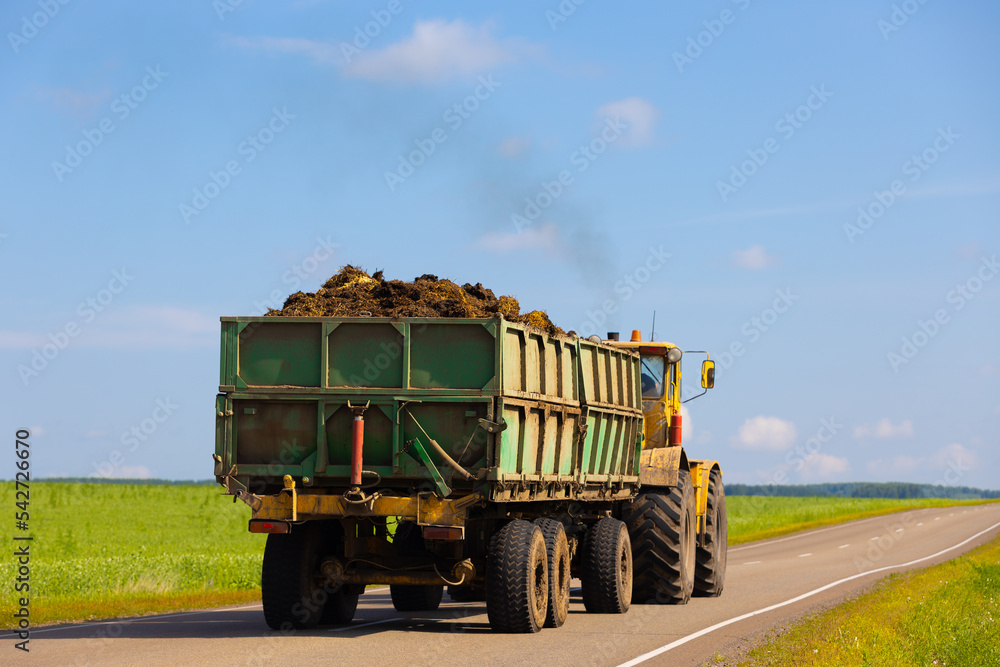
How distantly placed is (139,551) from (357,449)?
16793mm

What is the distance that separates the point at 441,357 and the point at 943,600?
8506 mm

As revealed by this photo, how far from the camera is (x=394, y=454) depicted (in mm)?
12789

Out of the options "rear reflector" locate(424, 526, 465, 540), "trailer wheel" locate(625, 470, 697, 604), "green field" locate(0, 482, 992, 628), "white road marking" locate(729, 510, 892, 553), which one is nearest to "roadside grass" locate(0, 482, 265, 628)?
"green field" locate(0, 482, 992, 628)

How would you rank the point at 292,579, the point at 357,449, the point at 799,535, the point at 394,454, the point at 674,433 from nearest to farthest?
1. the point at 357,449
2. the point at 394,454
3. the point at 292,579
4. the point at 674,433
5. the point at 799,535

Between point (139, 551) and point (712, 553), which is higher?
point (712, 553)

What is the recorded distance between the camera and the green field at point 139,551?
59.4ft

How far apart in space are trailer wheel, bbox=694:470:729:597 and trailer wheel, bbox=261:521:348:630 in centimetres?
776

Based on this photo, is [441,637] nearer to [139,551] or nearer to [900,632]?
[900,632]

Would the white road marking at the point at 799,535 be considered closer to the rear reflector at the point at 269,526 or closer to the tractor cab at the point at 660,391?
the tractor cab at the point at 660,391

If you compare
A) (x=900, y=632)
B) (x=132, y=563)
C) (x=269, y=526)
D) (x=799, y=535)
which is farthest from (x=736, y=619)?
(x=799, y=535)

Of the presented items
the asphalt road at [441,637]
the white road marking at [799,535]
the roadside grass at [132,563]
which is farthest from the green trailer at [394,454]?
the white road marking at [799,535]

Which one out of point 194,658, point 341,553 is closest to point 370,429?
point 341,553

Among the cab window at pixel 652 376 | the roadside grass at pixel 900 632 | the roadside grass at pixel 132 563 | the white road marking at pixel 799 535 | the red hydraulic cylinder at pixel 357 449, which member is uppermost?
the cab window at pixel 652 376

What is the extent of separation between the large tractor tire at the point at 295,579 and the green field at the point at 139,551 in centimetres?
336
